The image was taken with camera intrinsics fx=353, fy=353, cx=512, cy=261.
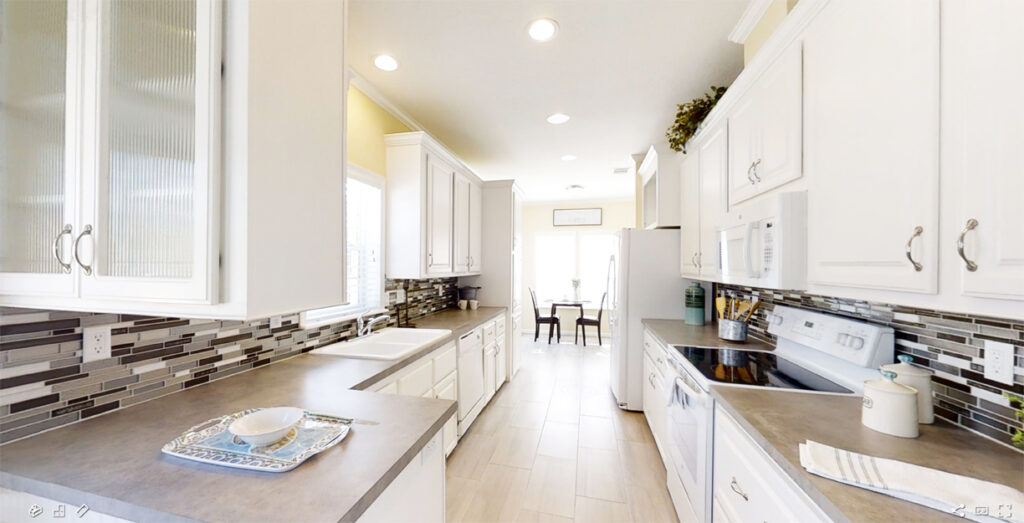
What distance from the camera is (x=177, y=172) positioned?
2.85 feet

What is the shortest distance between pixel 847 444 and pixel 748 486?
1.09 ft

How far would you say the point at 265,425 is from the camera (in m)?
1.00

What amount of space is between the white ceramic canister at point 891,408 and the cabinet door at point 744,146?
3.16 ft

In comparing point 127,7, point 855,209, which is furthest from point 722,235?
point 127,7

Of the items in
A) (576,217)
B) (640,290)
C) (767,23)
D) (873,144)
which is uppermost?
(767,23)

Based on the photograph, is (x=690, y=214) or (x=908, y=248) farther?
(x=690, y=214)

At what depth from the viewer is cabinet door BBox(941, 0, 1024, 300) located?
0.69 meters

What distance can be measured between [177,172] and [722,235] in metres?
2.27

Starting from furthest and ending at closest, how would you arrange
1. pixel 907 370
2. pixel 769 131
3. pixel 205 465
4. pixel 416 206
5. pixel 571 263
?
pixel 571 263, pixel 416 206, pixel 769 131, pixel 907 370, pixel 205 465

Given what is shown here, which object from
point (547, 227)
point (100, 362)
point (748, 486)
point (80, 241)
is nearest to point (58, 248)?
point (80, 241)

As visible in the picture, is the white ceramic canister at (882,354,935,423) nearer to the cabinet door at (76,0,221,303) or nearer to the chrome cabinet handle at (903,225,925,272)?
the chrome cabinet handle at (903,225,925,272)

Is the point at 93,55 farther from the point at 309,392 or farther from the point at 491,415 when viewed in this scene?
the point at 491,415

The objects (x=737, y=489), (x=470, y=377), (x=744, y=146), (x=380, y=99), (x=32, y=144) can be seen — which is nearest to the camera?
(x=32, y=144)

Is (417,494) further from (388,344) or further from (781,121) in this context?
(781,121)
